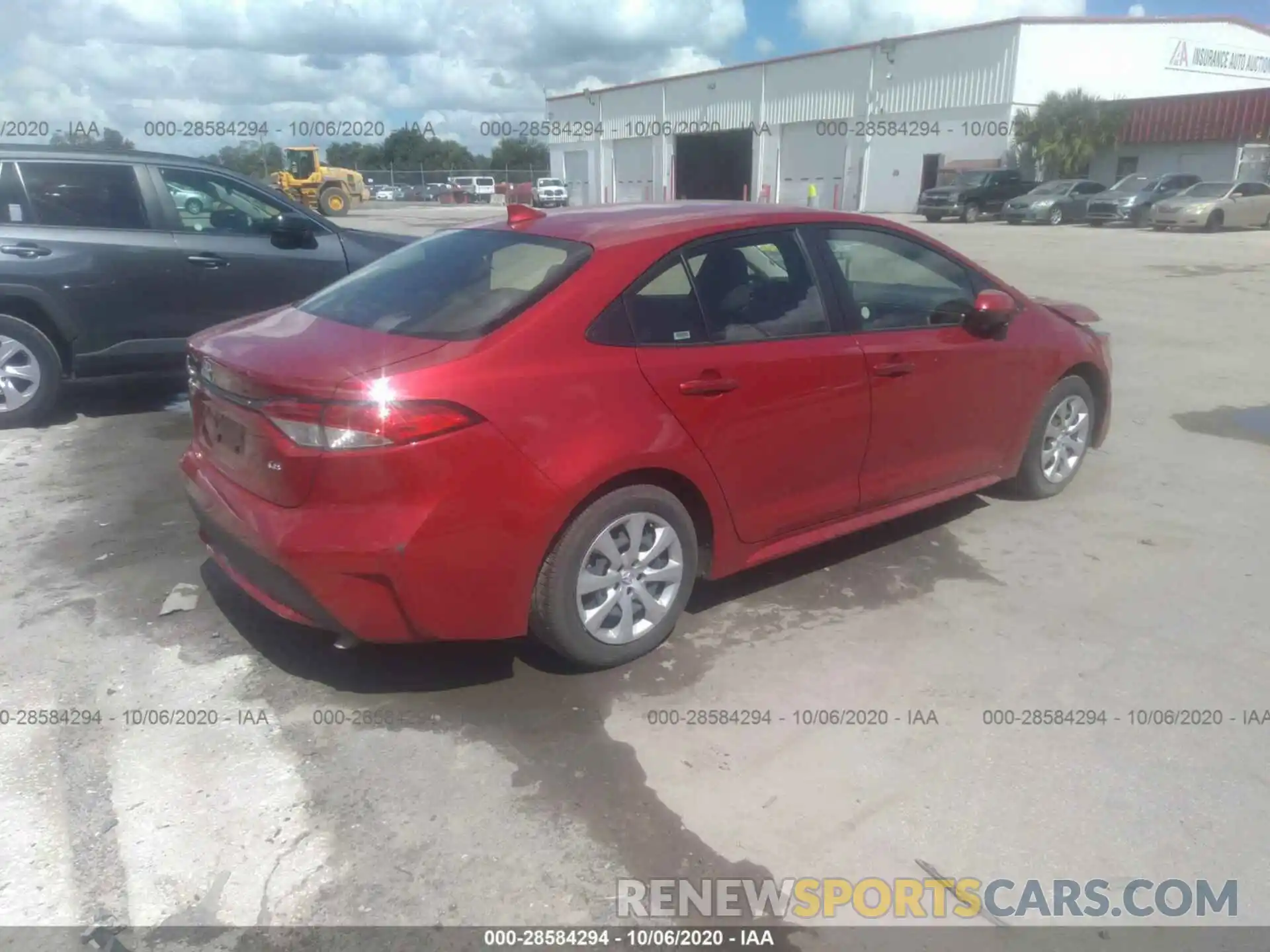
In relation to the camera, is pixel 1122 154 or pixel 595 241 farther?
pixel 1122 154

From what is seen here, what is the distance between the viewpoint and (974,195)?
33.7m

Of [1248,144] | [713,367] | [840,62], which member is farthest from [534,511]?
[840,62]

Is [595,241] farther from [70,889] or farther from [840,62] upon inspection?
[840,62]

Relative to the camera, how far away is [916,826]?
9.23ft

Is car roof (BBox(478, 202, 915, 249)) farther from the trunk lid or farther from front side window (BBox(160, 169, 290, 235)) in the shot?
front side window (BBox(160, 169, 290, 235))

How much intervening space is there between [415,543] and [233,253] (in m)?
4.91

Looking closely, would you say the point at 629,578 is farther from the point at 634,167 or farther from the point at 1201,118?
the point at 634,167

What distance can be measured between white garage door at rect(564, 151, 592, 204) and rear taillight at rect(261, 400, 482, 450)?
59741 mm

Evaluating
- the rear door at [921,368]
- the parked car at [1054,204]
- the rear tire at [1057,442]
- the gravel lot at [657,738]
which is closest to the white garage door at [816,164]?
the parked car at [1054,204]

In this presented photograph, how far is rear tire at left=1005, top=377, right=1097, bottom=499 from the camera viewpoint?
510 cm

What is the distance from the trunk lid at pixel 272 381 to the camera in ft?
10.00

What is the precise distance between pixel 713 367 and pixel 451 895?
195 centimetres

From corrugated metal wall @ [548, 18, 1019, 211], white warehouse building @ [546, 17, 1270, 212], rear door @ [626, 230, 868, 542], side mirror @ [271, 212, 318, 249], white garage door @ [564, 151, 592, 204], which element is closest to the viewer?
rear door @ [626, 230, 868, 542]

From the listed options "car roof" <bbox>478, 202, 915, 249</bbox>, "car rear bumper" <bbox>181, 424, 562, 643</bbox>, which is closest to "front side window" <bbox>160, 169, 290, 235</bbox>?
"car roof" <bbox>478, 202, 915, 249</bbox>
